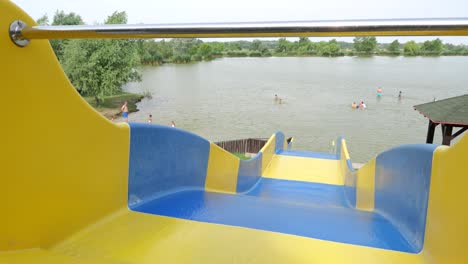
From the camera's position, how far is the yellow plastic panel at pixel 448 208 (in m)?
1.19

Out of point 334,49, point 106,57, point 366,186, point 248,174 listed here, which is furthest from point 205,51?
point 366,186

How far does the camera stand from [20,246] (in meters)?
1.18

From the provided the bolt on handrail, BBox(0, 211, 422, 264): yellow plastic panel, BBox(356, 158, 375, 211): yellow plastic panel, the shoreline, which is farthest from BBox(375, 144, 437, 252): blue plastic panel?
the shoreline

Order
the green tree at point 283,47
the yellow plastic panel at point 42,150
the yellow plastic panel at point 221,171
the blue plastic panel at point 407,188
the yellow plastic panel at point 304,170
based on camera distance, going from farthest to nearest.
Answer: the green tree at point 283,47, the yellow plastic panel at point 304,170, the yellow plastic panel at point 221,171, the blue plastic panel at point 407,188, the yellow plastic panel at point 42,150

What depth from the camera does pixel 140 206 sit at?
1.92 meters

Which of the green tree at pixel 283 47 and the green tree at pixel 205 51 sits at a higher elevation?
the green tree at pixel 283 47

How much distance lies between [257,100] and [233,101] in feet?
5.66

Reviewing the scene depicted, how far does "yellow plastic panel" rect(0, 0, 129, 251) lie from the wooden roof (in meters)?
7.65

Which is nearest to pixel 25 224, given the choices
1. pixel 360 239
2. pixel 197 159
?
pixel 360 239

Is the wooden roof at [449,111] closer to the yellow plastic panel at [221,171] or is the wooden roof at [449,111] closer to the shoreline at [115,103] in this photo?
the yellow plastic panel at [221,171]

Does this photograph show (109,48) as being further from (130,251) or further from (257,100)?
(130,251)

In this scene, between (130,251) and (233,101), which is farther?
(233,101)

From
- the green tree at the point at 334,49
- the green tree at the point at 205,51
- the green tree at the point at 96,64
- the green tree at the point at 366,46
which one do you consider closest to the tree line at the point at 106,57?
the green tree at the point at 96,64

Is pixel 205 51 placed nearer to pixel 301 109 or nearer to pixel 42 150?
pixel 301 109
